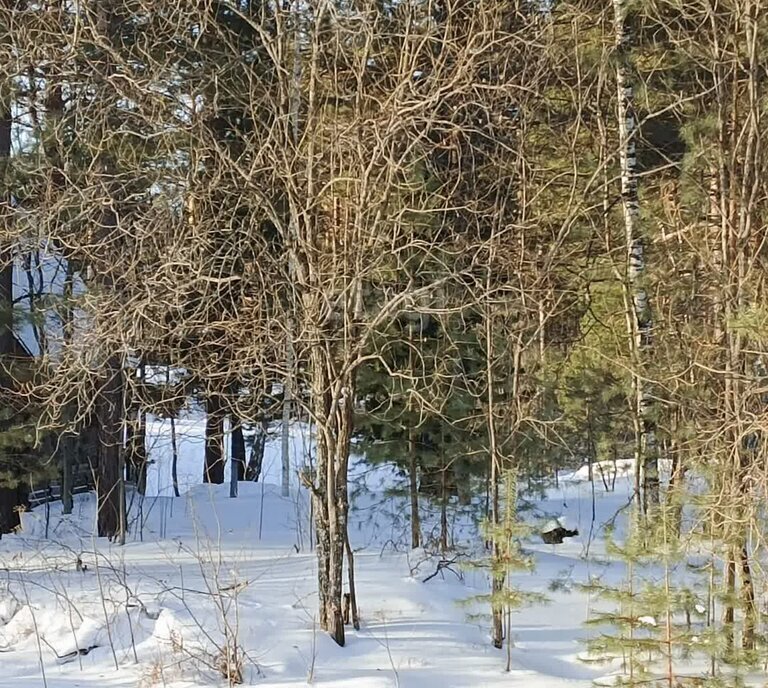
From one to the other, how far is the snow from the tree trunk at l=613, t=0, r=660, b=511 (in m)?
1.29

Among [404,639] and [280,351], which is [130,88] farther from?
[404,639]

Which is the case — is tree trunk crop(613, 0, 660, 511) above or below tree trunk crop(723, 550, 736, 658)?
above

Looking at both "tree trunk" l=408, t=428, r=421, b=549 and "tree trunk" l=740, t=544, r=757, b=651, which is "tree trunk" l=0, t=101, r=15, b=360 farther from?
"tree trunk" l=740, t=544, r=757, b=651

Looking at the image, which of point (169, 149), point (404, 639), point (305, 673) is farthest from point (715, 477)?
point (169, 149)

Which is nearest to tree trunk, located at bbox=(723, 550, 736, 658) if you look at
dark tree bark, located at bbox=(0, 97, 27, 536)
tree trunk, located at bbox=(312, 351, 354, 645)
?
tree trunk, located at bbox=(312, 351, 354, 645)

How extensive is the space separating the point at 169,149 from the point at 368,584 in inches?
162

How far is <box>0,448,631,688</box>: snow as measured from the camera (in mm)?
5086

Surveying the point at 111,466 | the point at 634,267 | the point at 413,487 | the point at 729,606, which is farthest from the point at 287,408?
the point at 729,606

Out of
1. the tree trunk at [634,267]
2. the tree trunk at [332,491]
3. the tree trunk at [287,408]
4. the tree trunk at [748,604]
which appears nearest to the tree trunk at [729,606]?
the tree trunk at [748,604]

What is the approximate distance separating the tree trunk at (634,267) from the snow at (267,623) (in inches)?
50.7

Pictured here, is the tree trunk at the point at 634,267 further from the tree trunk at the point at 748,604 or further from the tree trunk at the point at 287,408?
the tree trunk at the point at 287,408

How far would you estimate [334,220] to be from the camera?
5621mm

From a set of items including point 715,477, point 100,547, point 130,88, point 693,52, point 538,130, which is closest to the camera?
point 715,477

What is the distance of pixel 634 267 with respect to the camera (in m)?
8.30
